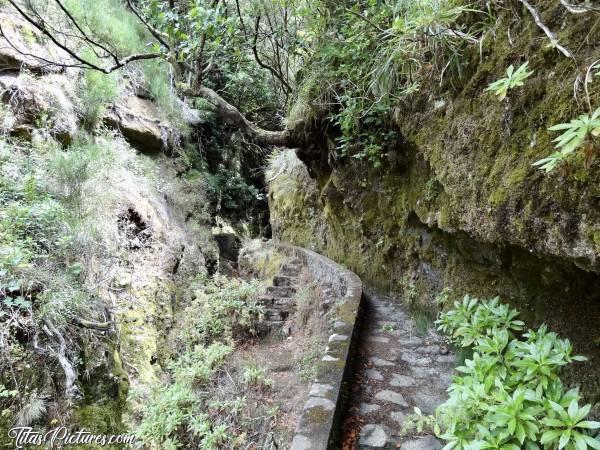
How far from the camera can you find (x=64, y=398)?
3785 mm

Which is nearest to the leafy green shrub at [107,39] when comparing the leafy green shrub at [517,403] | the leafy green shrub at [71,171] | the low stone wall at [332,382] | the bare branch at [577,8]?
the leafy green shrub at [71,171]

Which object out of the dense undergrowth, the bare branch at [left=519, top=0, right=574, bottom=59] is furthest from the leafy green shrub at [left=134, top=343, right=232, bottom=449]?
the bare branch at [left=519, top=0, right=574, bottom=59]

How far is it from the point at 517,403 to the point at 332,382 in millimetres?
1708

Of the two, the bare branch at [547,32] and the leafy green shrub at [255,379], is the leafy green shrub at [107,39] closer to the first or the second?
the leafy green shrub at [255,379]

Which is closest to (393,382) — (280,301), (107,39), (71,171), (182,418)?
(182,418)

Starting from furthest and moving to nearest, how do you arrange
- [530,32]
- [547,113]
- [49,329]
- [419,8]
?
[49,329], [419,8], [530,32], [547,113]

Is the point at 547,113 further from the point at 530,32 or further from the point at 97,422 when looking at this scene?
the point at 97,422

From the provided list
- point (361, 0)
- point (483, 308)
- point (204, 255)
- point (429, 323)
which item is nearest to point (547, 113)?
point (483, 308)

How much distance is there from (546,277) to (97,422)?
4677 millimetres

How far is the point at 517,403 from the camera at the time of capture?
154 cm

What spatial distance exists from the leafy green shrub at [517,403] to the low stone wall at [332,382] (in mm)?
968

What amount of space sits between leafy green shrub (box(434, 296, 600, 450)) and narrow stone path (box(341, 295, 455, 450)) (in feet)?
3.15

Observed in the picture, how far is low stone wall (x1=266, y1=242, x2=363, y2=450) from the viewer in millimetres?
2434

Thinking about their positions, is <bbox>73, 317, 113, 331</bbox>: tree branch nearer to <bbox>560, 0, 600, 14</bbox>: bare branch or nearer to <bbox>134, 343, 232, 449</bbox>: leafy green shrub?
<bbox>134, 343, 232, 449</bbox>: leafy green shrub
